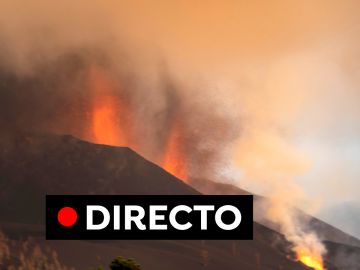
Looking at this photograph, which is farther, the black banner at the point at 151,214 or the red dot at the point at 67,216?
the red dot at the point at 67,216

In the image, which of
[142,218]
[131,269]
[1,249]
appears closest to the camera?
[131,269]

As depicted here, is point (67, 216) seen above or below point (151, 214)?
above

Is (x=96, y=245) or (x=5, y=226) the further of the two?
(x=5, y=226)

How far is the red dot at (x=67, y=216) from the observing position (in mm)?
28953

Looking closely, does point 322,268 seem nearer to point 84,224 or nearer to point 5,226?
point 5,226

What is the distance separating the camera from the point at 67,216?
2961 cm

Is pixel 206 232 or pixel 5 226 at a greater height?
pixel 5 226

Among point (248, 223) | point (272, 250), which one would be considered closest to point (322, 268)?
point (272, 250)

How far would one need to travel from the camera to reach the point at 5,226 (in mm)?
191500

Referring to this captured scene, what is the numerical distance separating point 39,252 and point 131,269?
139 metres

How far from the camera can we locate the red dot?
29.0 metres

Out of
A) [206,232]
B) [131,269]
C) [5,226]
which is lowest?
[131,269]

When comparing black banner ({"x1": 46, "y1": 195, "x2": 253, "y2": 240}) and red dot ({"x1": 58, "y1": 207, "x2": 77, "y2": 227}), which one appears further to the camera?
red dot ({"x1": 58, "y1": 207, "x2": 77, "y2": 227})

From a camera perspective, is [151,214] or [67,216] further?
[67,216]
